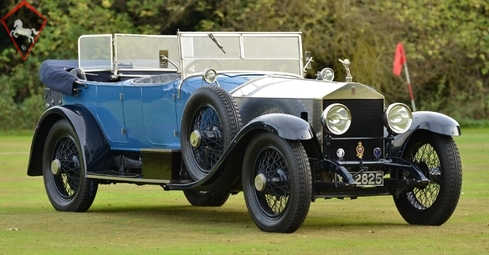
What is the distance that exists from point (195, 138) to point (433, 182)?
2.13 m

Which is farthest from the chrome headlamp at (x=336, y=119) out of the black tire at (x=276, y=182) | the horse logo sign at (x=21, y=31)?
the horse logo sign at (x=21, y=31)

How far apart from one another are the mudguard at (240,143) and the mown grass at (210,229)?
15.0 inches

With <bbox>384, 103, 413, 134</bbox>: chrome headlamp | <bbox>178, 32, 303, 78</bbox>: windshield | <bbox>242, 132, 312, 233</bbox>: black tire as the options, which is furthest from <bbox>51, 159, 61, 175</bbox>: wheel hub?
<bbox>384, 103, 413, 134</bbox>: chrome headlamp

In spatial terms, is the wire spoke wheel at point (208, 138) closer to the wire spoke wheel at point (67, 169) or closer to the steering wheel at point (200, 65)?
the steering wheel at point (200, 65)

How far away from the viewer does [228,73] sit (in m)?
10.2

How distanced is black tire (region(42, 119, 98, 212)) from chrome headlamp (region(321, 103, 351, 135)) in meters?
3.08

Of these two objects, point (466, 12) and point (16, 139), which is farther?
point (466, 12)

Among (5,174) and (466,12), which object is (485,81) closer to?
(466,12)

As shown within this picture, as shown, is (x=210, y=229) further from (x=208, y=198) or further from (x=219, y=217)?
(x=208, y=198)

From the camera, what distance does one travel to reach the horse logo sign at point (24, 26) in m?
28.5

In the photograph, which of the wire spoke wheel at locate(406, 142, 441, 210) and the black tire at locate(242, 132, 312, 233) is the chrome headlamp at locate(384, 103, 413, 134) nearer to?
the wire spoke wheel at locate(406, 142, 441, 210)

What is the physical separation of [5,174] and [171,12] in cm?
1341

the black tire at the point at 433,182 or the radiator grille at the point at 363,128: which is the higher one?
the radiator grille at the point at 363,128

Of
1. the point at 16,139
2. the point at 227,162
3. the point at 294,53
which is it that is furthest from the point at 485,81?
the point at 227,162
